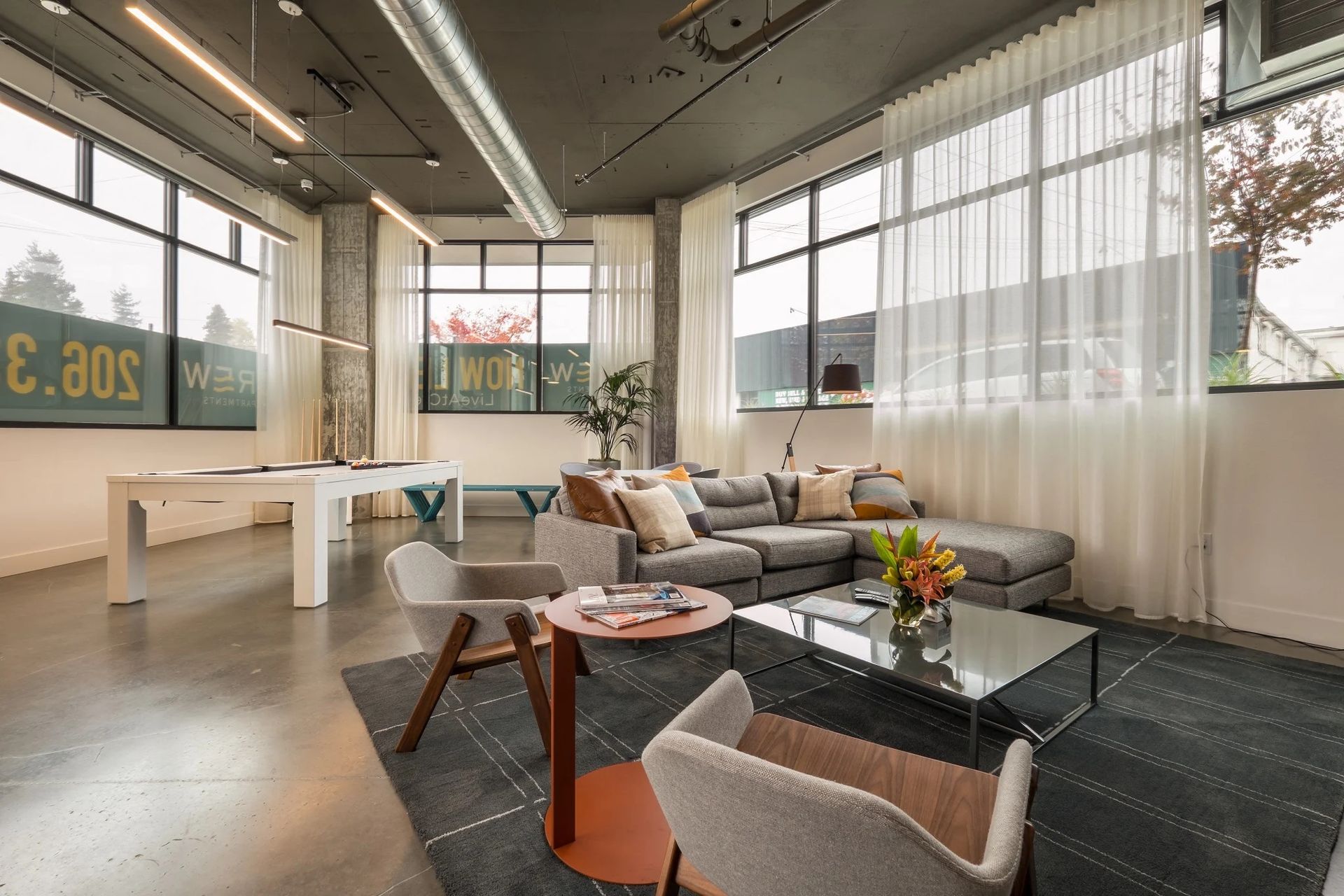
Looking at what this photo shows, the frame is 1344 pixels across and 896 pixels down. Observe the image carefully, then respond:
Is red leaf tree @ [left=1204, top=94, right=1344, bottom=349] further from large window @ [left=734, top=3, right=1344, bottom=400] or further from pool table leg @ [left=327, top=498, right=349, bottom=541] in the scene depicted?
pool table leg @ [left=327, top=498, right=349, bottom=541]

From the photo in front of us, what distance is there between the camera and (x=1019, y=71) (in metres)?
4.26

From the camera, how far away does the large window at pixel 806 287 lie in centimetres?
565

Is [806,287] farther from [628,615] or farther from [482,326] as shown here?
[628,615]

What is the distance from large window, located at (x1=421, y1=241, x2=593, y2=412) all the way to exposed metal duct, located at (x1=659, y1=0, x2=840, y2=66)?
13.7ft

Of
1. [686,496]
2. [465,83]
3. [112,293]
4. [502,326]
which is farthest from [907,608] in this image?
[502,326]

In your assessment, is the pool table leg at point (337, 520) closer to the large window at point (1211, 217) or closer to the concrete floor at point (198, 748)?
the concrete floor at point (198, 748)

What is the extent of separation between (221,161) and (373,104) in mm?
2269

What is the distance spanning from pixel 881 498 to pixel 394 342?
612 centimetres

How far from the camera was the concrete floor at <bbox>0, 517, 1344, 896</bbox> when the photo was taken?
1490mm

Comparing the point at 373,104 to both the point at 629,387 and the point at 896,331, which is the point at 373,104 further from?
the point at 896,331

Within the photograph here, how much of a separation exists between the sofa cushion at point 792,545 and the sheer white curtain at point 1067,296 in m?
1.33

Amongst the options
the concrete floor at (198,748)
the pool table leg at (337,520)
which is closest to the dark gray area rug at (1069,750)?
the concrete floor at (198,748)

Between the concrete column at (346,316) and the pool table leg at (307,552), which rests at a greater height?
the concrete column at (346,316)

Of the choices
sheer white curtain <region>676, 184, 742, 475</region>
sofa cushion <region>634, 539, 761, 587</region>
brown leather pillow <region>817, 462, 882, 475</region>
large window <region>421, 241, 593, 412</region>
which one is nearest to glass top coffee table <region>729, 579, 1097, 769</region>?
sofa cushion <region>634, 539, 761, 587</region>
